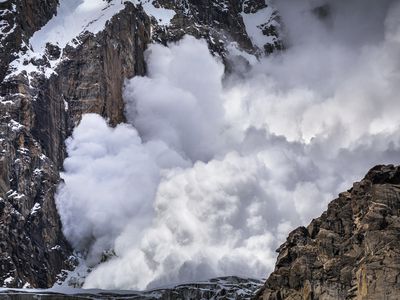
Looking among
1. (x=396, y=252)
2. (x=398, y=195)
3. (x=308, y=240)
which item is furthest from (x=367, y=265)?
(x=308, y=240)

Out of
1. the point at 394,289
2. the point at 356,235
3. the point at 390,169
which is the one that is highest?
the point at 390,169

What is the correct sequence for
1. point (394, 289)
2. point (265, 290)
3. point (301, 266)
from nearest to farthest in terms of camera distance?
point (394, 289) → point (301, 266) → point (265, 290)

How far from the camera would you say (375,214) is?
172 m

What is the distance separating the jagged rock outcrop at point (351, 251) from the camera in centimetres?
16100

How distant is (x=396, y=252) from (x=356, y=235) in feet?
47.4

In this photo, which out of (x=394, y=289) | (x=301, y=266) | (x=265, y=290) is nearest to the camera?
(x=394, y=289)

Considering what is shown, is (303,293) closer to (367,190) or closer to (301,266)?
(301,266)

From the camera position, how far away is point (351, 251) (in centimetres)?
17388

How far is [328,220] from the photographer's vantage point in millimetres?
188375

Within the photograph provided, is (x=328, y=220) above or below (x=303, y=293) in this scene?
above

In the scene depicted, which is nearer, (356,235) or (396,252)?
(396,252)

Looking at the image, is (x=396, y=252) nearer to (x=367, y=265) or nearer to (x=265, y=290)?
(x=367, y=265)

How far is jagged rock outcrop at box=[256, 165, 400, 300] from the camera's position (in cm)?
16100

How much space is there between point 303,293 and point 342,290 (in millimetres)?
10493
